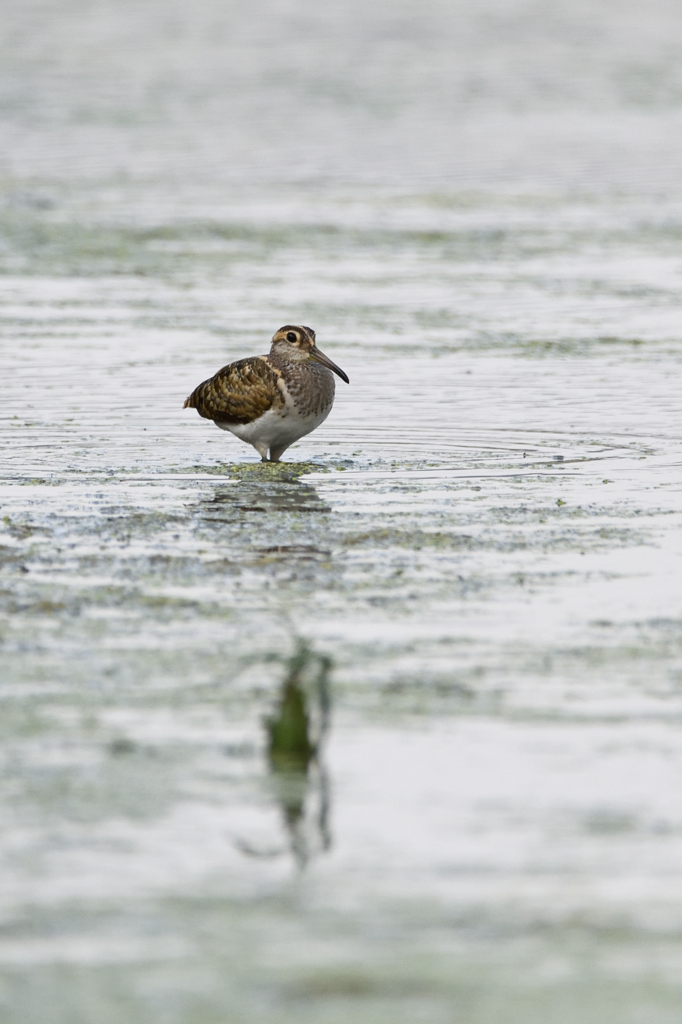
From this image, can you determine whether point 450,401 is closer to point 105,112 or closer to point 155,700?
point 155,700

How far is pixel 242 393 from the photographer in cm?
998

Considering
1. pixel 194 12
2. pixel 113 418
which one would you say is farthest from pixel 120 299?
pixel 194 12

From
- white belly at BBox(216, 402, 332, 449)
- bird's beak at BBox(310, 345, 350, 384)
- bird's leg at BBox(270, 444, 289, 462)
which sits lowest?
bird's leg at BBox(270, 444, 289, 462)

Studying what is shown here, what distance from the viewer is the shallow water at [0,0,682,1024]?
4.21 m

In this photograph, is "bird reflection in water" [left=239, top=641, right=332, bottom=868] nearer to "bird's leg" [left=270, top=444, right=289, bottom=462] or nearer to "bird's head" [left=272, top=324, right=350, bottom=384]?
"bird's leg" [left=270, top=444, right=289, bottom=462]

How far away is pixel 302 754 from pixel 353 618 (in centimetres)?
143

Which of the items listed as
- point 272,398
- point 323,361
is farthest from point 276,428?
point 323,361

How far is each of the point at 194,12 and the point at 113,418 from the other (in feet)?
92.5

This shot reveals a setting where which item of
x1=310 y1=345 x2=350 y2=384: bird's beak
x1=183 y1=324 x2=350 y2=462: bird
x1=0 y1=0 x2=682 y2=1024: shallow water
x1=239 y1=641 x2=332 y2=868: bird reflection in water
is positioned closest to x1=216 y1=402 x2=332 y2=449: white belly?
x1=183 y1=324 x2=350 y2=462: bird

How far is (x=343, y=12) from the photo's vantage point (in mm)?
37781

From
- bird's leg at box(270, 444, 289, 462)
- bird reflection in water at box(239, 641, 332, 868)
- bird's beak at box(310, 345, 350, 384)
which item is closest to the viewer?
bird reflection in water at box(239, 641, 332, 868)

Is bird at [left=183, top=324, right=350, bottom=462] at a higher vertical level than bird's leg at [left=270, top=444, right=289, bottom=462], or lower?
higher

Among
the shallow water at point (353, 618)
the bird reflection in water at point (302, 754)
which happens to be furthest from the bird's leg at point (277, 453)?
the bird reflection in water at point (302, 754)

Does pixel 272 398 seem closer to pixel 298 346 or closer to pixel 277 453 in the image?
pixel 277 453
